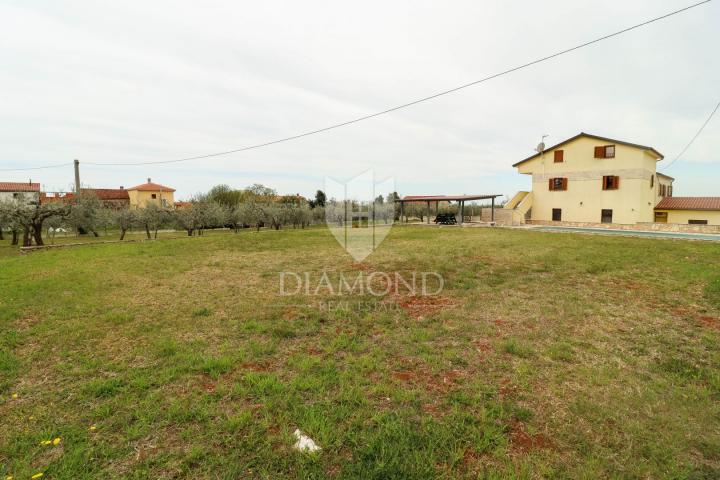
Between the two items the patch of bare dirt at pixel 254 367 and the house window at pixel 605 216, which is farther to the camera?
the house window at pixel 605 216

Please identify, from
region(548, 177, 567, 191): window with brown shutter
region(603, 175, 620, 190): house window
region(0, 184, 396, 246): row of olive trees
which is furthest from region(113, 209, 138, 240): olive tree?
region(603, 175, 620, 190): house window

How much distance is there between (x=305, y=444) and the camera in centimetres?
276

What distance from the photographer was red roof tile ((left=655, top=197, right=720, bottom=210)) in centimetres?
2722

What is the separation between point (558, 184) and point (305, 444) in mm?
32363

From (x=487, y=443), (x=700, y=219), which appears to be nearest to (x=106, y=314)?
(x=487, y=443)

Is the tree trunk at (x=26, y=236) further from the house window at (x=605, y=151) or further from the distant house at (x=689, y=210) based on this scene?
the distant house at (x=689, y=210)

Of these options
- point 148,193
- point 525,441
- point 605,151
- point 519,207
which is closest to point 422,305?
point 525,441

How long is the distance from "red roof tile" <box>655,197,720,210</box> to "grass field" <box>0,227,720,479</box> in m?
28.5

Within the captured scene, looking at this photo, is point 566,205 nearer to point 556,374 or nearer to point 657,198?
point 657,198

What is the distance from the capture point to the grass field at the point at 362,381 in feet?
8.60

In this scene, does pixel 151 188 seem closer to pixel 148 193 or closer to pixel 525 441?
pixel 148 193

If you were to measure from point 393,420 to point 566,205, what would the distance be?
103 feet

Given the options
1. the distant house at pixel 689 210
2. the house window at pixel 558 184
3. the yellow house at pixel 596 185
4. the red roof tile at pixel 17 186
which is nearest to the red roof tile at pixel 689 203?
the distant house at pixel 689 210

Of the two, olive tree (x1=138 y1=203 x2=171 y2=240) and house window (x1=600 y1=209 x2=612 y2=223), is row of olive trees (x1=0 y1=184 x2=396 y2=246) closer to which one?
olive tree (x1=138 y1=203 x2=171 y2=240)
